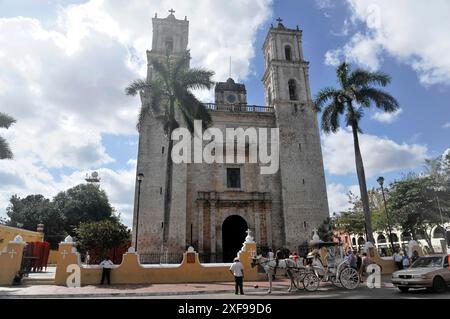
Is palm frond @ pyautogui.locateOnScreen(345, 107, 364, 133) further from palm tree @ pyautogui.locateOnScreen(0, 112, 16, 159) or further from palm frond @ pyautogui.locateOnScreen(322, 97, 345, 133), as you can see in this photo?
palm tree @ pyautogui.locateOnScreen(0, 112, 16, 159)

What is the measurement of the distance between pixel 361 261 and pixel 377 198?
106ft

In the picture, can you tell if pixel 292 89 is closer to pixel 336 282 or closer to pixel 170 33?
pixel 170 33

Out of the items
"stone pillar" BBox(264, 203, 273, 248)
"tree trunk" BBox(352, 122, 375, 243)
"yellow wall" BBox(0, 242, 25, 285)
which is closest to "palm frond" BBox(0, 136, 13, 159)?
"yellow wall" BBox(0, 242, 25, 285)

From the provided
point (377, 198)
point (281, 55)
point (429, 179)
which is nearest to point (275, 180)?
point (281, 55)

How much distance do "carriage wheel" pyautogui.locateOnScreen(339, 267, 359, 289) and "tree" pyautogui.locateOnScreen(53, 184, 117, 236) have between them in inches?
1239

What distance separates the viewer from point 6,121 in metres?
16.0

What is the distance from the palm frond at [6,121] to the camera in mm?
15891

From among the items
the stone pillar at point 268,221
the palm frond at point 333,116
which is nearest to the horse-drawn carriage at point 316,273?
the palm frond at point 333,116

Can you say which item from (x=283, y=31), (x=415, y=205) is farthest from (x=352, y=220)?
(x=283, y=31)

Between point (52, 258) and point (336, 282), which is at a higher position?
point (52, 258)

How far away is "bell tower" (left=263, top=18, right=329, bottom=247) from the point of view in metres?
22.3

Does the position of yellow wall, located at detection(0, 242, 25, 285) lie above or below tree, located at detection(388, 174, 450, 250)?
below

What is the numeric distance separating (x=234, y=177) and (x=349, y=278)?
15.0m
